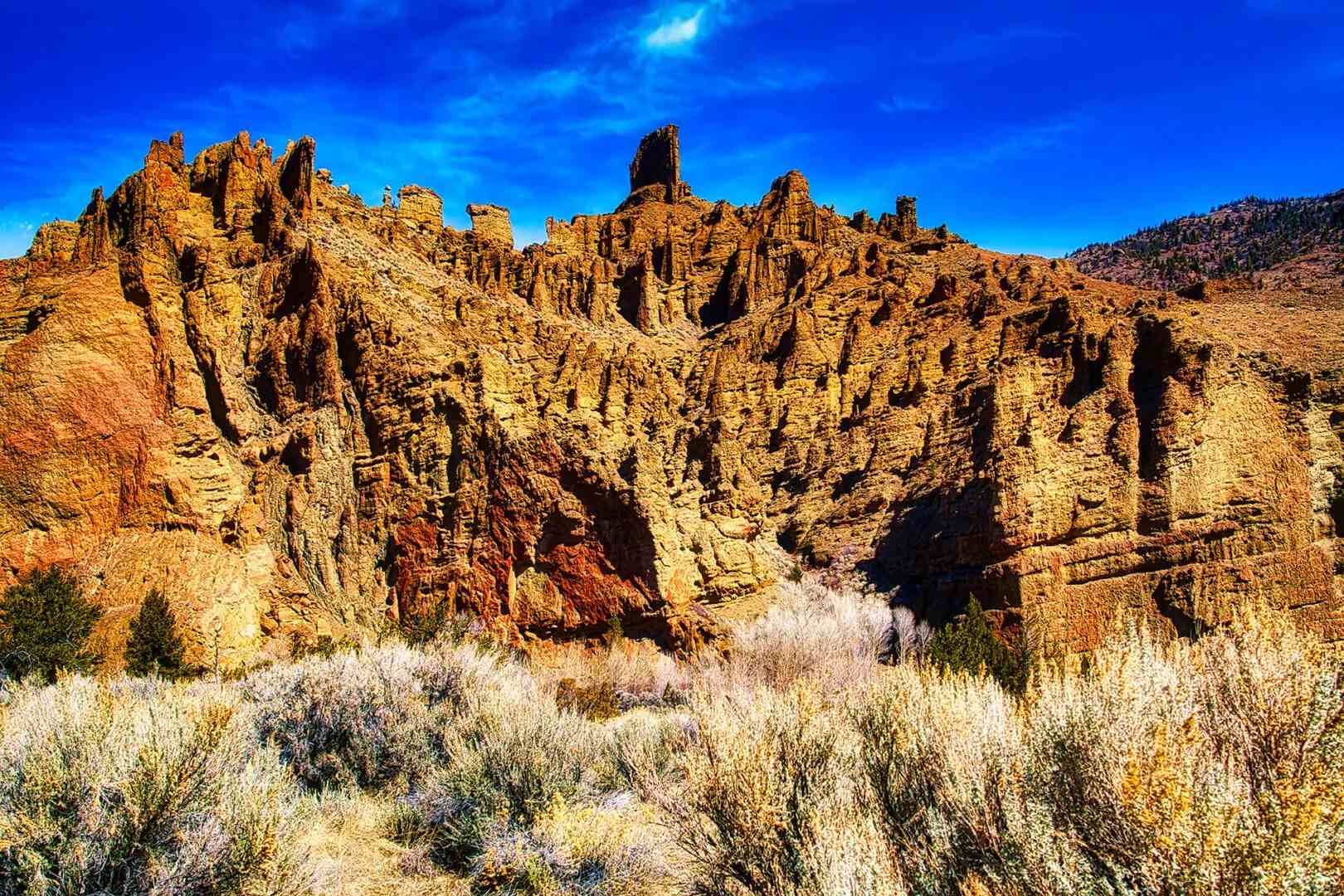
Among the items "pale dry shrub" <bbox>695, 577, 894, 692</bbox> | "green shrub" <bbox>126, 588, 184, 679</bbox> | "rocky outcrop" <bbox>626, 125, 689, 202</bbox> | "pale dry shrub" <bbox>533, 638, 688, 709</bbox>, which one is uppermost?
"rocky outcrop" <bbox>626, 125, 689, 202</bbox>

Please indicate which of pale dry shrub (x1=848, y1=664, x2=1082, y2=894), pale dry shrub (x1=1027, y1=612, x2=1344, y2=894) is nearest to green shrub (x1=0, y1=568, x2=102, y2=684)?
pale dry shrub (x1=848, y1=664, x2=1082, y2=894)

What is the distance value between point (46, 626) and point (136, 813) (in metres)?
19.1

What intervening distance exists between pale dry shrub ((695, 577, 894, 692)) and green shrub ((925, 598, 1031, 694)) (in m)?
2.29

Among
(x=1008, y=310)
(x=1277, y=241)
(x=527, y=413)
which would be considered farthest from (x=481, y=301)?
(x=1277, y=241)

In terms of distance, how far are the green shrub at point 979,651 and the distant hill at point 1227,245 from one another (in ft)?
136

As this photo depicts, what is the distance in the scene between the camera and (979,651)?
21188mm

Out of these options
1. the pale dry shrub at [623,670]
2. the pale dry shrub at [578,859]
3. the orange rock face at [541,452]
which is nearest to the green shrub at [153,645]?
the orange rock face at [541,452]

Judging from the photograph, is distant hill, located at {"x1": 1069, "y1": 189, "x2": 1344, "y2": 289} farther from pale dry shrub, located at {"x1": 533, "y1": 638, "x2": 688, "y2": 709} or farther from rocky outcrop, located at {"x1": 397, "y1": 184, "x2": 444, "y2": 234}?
rocky outcrop, located at {"x1": 397, "y1": 184, "x2": 444, "y2": 234}

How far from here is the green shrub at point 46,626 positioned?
70.6 ft

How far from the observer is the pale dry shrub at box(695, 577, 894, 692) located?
2431 centimetres

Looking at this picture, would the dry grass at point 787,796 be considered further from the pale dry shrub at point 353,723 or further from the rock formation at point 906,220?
the rock formation at point 906,220

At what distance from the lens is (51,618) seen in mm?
22875

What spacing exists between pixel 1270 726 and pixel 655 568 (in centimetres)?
2227

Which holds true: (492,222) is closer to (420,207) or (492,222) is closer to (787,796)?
(420,207)
